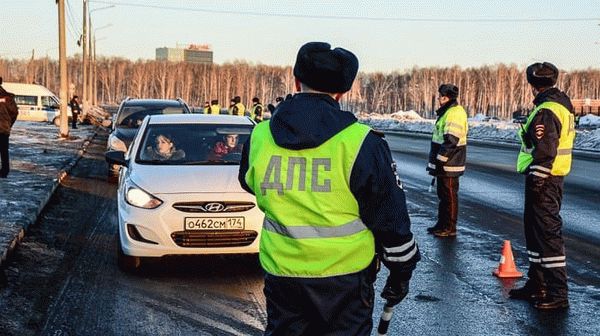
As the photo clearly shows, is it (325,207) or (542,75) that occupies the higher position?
(542,75)

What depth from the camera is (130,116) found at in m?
16.6

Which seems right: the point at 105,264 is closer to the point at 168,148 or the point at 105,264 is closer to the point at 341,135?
the point at 168,148

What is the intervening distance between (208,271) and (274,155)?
4.74m

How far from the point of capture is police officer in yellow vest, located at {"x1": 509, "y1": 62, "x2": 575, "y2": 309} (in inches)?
248

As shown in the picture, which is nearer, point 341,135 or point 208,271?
point 341,135

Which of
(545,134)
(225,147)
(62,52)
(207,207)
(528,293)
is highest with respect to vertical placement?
(62,52)

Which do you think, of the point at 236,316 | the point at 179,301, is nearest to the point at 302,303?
the point at 236,316

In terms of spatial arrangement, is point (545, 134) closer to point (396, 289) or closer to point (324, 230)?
point (396, 289)

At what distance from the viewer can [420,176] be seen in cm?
1753

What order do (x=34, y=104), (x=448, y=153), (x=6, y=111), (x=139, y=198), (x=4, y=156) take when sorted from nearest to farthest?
1. (x=139, y=198)
2. (x=448, y=153)
3. (x=6, y=111)
4. (x=4, y=156)
5. (x=34, y=104)

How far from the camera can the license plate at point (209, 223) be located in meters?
7.18

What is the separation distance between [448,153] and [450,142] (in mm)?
148

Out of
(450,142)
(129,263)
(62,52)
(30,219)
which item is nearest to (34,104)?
(62,52)

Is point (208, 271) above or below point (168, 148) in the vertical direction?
below
